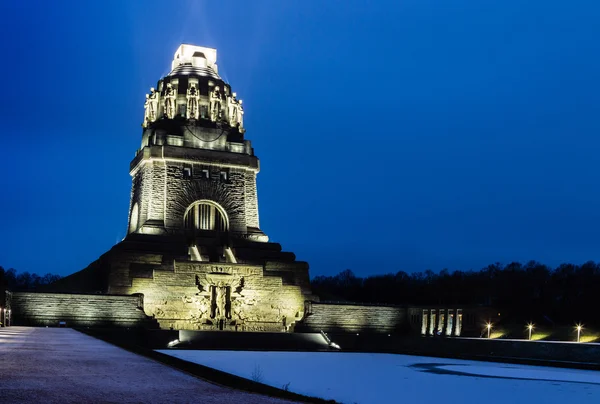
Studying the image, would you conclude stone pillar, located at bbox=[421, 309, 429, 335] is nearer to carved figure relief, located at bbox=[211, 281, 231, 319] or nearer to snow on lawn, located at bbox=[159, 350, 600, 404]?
carved figure relief, located at bbox=[211, 281, 231, 319]

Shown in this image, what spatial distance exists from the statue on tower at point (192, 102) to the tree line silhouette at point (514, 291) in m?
12.2

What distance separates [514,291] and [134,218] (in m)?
27.5

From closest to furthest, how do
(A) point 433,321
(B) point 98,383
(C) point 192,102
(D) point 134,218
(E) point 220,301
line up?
1. (B) point 98,383
2. (E) point 220,301
3. (A) point 433,321
4. (C) point 192,102
5. (D) point 134,218

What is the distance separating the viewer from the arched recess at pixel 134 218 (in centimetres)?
4022

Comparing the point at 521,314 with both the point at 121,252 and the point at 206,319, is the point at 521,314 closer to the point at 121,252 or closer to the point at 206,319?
the point at 206,319

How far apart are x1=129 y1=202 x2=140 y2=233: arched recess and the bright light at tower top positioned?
8741 mm

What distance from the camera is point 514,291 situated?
51.7 metres

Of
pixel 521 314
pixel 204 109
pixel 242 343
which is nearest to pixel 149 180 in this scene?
pixel 204 109

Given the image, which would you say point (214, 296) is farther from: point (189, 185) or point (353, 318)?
point (189, 185)

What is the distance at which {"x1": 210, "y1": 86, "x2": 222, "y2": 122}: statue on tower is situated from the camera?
40531mm

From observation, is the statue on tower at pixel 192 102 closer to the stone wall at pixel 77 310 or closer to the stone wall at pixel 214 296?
the stone wall at pixel 214 296

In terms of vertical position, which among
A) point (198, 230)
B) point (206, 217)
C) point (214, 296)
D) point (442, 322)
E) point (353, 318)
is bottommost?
point (442, 322)

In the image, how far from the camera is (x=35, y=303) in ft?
95.7

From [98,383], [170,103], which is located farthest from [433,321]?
[98,383]
